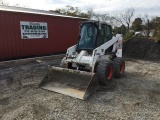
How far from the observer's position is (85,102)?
459 centimetres

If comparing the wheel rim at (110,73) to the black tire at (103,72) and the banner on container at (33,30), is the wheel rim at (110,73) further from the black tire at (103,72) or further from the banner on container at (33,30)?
the banner on container at (33,30)

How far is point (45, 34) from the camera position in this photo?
10930 mm

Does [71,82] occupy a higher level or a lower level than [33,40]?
lower

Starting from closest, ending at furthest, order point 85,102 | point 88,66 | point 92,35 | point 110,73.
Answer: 1. point 85,102
2. point 88,66
3. point 110,73
4. point 92,35

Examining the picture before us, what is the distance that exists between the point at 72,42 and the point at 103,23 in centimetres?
633

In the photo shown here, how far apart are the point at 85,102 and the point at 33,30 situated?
686cm

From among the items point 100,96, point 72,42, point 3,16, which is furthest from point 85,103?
point 72,42

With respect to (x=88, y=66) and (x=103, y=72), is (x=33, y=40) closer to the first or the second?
(x=88, y=66)

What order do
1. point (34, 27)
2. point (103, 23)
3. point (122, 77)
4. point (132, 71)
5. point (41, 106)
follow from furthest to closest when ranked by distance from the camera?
point (34, 27) < point (132, 71) < point (122, 77) < point (103, 23) < point (41, 106)

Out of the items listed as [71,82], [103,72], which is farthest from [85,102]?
[103,72]

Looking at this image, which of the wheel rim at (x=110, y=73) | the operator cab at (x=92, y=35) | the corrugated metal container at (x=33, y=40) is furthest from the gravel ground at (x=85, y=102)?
the corrugated metal container at (x=33, y=40)

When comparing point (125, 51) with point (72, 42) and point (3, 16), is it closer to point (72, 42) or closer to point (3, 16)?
point (72, 42)

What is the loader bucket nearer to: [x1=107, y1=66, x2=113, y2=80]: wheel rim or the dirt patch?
[x1=107, y1=66, x2=113, y2=80]: wheel rim

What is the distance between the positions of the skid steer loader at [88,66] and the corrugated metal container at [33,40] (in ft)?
13.9
